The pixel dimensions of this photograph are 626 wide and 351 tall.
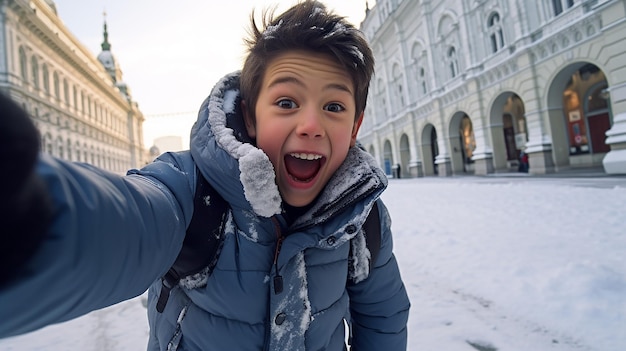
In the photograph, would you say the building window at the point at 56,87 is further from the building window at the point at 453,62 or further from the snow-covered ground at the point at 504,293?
the snow-covered ground at the point at 504,293

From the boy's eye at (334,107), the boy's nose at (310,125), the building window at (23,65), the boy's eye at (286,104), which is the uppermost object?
the building window at (23,65)

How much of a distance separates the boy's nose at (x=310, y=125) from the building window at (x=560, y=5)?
1460 cm

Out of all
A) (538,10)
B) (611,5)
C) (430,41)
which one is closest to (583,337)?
(611,5)

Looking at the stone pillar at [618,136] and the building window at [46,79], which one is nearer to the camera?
the stone pillar at [618,136]

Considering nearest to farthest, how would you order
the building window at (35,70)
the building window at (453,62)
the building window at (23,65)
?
the building window at (453,62), the building window at (23,65), the building window at (35,70)

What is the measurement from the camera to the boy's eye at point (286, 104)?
1.14 m

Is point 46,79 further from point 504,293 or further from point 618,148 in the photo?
point 618,148

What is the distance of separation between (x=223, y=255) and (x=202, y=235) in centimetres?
10

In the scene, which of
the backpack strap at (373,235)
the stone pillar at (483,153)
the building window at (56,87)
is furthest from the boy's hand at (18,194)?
the building window at (56,87)

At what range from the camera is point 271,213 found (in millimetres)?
955

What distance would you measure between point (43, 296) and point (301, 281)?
2.38 ft

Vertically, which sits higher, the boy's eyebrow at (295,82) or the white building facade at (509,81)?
the white building facade at (509,81)

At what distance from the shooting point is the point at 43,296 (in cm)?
44

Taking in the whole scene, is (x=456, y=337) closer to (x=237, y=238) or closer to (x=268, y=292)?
(x=268, y=292)
